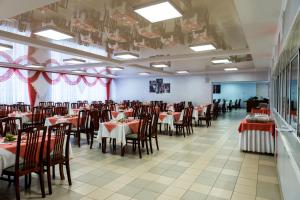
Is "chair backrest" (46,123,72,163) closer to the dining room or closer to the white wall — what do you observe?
the dining room

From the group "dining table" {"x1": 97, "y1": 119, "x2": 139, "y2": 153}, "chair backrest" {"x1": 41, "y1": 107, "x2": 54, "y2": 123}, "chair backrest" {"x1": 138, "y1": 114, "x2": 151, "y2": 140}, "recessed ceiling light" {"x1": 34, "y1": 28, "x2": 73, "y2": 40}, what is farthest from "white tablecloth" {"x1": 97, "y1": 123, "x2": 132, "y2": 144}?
"chair backrest" {"x1": 41, "y1": 107, "x2": 54, "y2": 123}

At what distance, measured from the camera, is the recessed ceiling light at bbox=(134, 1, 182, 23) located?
3.00 meters

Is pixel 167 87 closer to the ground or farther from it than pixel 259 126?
farther from it

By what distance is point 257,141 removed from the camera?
16.1 ft

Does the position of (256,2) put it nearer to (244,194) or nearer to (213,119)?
(244,194)

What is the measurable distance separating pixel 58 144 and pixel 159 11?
2.46 metres

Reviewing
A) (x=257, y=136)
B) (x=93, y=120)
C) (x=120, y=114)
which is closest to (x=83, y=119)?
(x=93, y=120)

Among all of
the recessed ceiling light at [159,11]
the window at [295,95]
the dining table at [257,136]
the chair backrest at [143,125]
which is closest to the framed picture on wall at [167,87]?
the dining table at [257,136]

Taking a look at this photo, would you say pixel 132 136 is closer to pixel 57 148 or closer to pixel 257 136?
pixel 57 148

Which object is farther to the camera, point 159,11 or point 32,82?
point 32,82

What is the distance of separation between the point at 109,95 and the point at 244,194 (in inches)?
528

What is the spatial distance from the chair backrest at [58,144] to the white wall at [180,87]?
11.1 metres

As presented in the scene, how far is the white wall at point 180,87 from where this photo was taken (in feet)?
41.1

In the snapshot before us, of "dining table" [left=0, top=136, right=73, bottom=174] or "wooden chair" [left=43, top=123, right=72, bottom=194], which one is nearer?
"dining table" [left=0, top=136, right=73, bottom=174]
